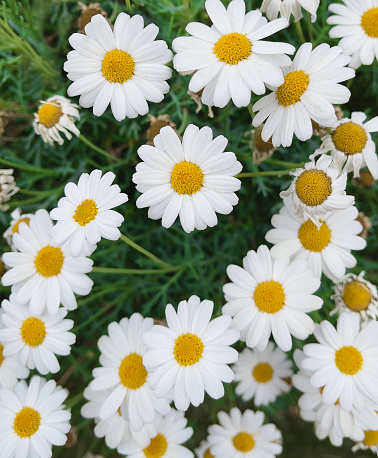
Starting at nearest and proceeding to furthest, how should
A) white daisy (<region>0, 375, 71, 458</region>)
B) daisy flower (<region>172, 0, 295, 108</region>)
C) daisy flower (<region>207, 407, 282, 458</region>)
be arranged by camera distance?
daisy flower (<region>172, 0, 295, 108</region>), white daisy (<region>0, 375, 71, 458</region>), daisy flower (<region>207, 407, 282, 458</region>)

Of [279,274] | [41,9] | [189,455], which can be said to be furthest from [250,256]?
[41,9]

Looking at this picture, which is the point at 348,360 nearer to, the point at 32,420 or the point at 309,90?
the point at 309,90

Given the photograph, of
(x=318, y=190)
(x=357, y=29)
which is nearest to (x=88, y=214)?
(x=318, y=190)

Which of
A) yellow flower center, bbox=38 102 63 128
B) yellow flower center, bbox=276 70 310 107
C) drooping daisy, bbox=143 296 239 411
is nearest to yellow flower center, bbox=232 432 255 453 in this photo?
drooping daisy, bbox=143 296 239 411

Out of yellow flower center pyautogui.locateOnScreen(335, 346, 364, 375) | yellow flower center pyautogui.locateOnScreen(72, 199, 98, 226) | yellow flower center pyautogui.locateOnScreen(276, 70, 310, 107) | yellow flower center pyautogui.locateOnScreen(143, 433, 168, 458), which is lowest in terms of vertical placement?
yellow flower center pyautogui.locateOnScreen(143, 433, 168, 458)

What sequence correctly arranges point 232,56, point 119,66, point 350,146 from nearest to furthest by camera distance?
point 232,56 → point 119,66 → point 350,146

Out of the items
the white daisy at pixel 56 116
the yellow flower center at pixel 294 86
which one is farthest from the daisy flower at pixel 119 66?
the yellow flower center at pixel 294 86

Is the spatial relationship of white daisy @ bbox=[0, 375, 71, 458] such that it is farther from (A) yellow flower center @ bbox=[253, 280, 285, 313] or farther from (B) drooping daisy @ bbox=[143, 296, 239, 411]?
(A) yellow flower center @ bbox=[253, 280, 285, 313]
